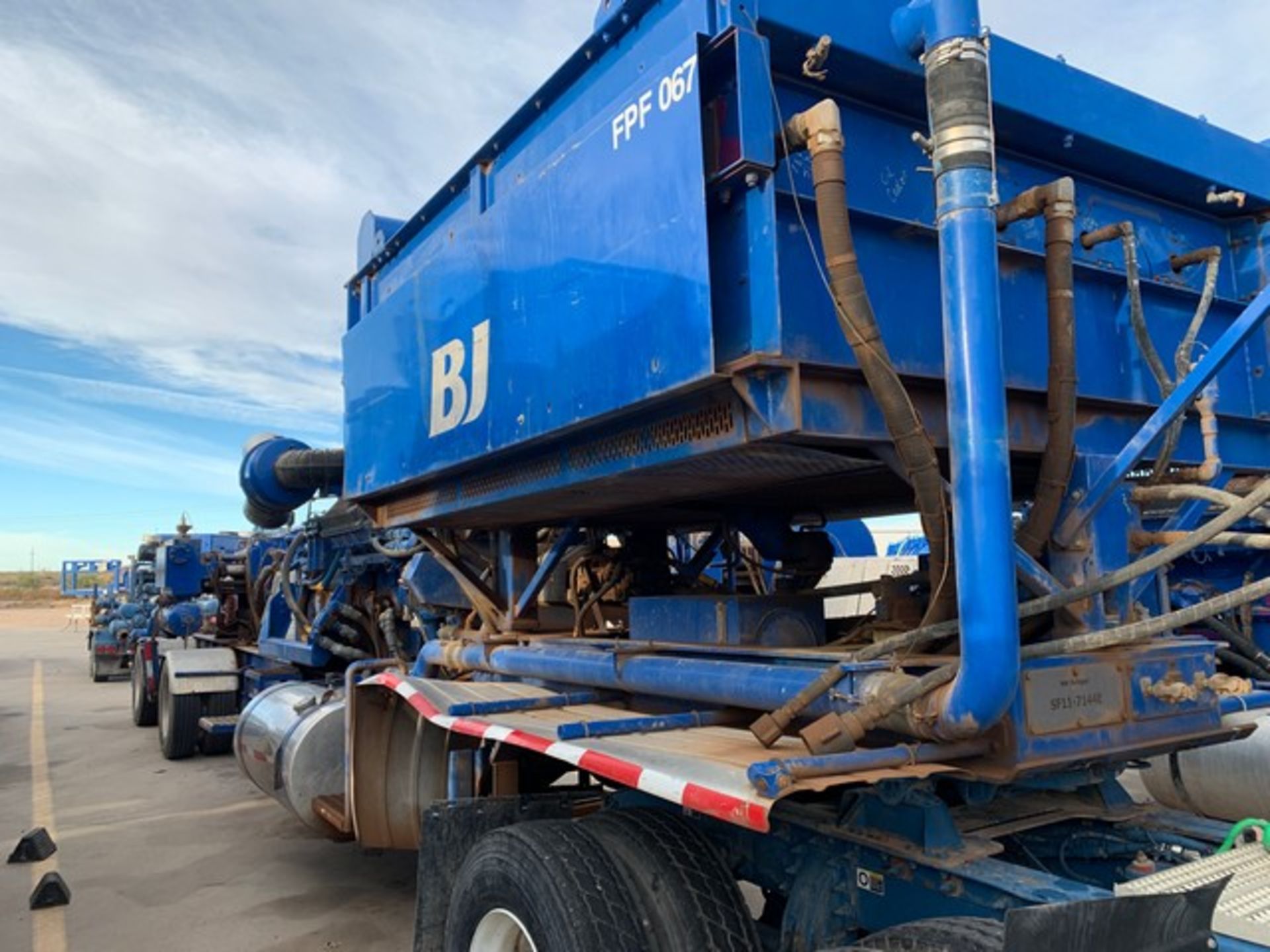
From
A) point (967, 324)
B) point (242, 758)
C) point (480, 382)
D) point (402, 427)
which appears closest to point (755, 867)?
point (967, 324)

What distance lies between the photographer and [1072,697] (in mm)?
2400

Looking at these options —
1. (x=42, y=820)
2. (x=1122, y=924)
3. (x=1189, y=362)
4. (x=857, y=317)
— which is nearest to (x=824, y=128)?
(x=857, y=317)

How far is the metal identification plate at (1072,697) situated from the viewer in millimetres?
2324

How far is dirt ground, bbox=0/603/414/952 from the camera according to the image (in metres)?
5.00

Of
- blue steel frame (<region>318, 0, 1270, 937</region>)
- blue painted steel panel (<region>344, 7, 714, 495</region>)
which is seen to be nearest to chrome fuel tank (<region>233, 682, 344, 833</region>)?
blue painted steel panel (<region>344, 7, 714, 495</region>)

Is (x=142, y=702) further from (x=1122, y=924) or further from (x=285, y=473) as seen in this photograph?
(x=1122, y=924)

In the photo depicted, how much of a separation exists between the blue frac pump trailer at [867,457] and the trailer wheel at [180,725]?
708 centimetres

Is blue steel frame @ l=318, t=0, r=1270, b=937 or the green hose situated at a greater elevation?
blue steel frame @ l=318, t=0, r=1270, b=937

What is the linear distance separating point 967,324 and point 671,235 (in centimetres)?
89

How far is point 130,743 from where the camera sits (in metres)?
11.2

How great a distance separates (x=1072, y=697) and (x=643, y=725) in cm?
128

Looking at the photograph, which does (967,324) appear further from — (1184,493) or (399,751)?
(399,751)

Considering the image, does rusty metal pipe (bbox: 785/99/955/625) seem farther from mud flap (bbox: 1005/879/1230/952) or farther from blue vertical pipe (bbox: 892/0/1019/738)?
mud flap (bbox: 1005/879/1230/952)

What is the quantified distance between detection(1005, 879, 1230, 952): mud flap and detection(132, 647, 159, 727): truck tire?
1262 cm
